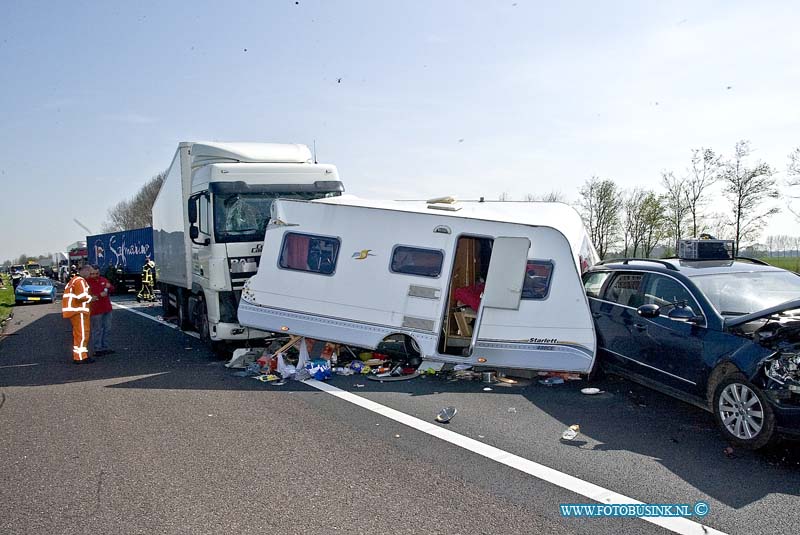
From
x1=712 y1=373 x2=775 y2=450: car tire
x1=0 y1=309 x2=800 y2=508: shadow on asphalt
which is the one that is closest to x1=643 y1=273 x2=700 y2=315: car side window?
x1=712 y1=373 x2=775 y2=450: car tire

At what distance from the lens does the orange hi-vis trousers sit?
10805mm

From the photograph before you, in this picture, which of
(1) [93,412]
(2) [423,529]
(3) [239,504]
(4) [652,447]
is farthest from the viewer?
(1) [93,412]

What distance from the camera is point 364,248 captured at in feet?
30.4

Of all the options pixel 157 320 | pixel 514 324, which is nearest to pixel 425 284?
pixel 514 324

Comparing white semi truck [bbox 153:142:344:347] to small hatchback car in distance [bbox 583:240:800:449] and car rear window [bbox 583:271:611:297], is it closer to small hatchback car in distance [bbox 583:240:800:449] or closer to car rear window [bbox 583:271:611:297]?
car rear window [bbox 583:271:611:297]

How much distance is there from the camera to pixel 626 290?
8.27 metres

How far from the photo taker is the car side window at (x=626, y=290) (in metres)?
7.98

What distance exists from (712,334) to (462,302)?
13.2 feet

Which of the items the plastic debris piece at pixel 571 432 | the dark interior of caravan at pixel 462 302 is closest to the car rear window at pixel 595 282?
the dark interior of caravan at pixel 462 302

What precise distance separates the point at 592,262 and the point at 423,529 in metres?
7.90

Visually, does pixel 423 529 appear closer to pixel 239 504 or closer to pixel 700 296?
pixel 239 504

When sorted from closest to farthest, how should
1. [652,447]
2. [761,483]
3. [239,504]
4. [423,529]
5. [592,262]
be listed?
[423,529] → [239,504] → [761,483] → [652,447] → [592,262]

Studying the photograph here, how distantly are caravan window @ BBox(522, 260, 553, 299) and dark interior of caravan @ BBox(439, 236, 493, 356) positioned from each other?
0.84 m

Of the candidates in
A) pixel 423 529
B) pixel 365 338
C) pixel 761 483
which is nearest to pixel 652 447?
pixel 761 483
